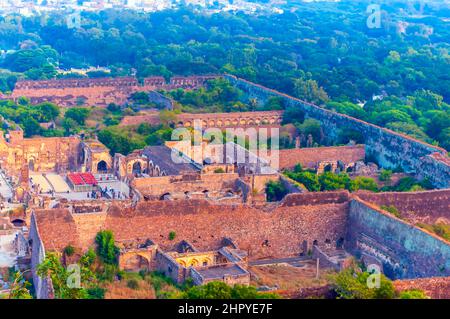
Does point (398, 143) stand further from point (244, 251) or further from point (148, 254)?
point (148, 254)

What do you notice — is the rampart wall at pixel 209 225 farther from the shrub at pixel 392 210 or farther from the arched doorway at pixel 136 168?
the arched doorway at pixel 136 168

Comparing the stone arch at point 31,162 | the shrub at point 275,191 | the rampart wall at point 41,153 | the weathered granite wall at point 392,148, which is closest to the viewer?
the shrub at point 275,191

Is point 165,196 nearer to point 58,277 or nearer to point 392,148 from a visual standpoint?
point 58,277

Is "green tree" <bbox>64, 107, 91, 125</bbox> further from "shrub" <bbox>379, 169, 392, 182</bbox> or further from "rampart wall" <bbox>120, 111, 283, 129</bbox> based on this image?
"shrub" <bbox>379, 169, 392, 182</bbox>

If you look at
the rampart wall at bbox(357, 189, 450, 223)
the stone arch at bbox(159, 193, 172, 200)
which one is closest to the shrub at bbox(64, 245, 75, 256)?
the stone arch at bbox(159, 193, 172, 200)

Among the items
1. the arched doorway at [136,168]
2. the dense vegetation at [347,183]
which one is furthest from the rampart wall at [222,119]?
the dense vegetation at [347,183]

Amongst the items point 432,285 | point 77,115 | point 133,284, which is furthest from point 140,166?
point 432,285

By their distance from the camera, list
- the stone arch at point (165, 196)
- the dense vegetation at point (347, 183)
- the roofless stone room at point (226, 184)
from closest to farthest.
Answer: the roofless stone room at point (226, 184) < the stone arch at point (165, 196) < the dense vegetation at point (347, 183)
